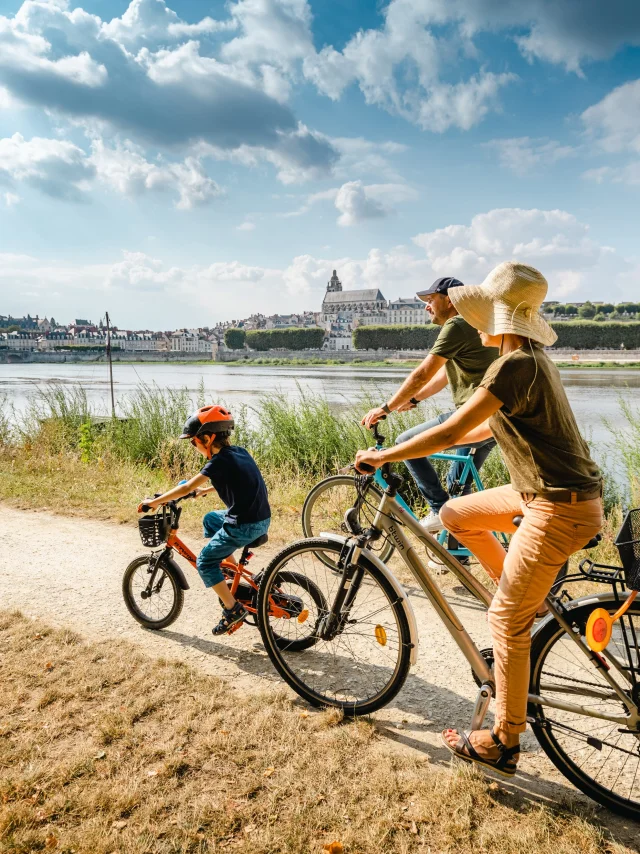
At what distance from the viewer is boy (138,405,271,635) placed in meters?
3.61

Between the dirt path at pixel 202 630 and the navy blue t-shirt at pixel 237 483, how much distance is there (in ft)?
3.08

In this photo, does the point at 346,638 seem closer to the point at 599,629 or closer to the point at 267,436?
the point at 599,629

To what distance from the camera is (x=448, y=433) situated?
236 cm

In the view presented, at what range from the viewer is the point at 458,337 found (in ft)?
Answer: 14.5

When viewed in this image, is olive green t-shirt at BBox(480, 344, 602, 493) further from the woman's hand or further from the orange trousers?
the woman's hand

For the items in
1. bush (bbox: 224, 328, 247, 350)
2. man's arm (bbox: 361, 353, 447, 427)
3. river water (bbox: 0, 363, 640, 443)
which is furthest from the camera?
bush (bbox: 224, 328, 247, 350)

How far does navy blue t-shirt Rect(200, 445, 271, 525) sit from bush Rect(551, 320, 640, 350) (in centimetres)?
9694

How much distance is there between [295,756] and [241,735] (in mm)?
312

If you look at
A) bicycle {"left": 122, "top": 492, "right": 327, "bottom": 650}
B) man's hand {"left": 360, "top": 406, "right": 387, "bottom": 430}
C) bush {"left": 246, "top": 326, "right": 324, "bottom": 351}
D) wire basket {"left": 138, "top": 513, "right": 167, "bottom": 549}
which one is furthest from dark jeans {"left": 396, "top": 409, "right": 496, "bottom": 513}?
bush {"left": 246, "top": 326, "right": 324, "bottom": 351}

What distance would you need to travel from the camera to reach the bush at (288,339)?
138500 millimetres

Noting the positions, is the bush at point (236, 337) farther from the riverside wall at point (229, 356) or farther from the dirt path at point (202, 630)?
the dirt path at point (202, 630)

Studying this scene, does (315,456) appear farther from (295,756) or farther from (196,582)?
(295,756)

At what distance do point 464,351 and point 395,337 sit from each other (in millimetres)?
113172

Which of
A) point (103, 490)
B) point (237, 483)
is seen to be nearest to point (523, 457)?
point (237, 483)
